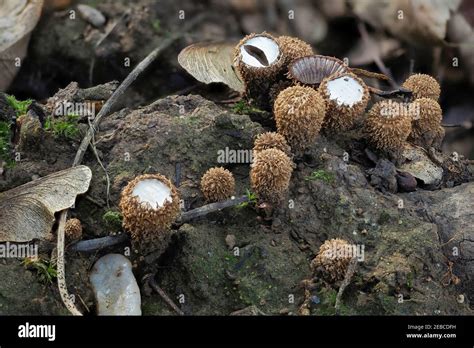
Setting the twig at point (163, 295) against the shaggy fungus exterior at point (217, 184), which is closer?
the twig at point (163, 295)

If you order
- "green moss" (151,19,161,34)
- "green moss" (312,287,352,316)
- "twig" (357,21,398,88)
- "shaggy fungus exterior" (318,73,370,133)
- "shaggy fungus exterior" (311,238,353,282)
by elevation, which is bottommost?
"green moss" (312,287,352,316)

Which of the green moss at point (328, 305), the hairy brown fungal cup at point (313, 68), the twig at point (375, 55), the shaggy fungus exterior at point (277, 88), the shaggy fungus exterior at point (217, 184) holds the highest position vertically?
the twig at point (375, 55)

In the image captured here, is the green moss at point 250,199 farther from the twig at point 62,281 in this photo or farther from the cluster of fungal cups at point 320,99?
the twig at point 62,281

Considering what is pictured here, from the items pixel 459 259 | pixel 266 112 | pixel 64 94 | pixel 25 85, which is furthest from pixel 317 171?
pixel 25 85

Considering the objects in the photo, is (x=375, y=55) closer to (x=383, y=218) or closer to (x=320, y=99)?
(x=320, y=99)

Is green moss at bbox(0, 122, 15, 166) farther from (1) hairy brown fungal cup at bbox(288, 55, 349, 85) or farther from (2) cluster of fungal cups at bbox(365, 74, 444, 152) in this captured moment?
(2) cluster of fungal cups at bbox(365, 74, 444, 152)

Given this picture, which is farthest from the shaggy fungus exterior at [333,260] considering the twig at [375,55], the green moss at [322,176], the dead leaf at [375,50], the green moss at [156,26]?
the green moss at [156,26]

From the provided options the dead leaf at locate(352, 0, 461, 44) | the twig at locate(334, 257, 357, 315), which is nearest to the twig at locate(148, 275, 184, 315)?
the twig at locate(334, 257, 357, 315)
